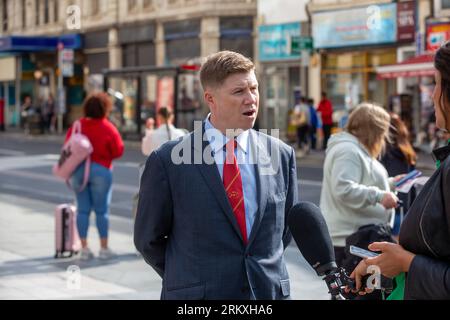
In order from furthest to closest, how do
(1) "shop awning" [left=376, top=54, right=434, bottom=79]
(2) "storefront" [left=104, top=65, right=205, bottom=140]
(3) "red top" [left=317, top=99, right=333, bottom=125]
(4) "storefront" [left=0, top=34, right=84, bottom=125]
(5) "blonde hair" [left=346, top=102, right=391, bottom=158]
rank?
(4) "storefront" [left=0, top=34, right=84, bottom=125], (2) "storefront" [left=104, top=65, right=205, bottom=140], (3) "red top" [left=317, top=99, right=333, bottom=125], (1) "shop awning" [left=376, top=54, right=434, bottom=79], (5) "blonde hair" [left=346, top=102, right=391, bottom=158]

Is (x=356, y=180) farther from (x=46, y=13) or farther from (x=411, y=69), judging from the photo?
(x=46, y=13)

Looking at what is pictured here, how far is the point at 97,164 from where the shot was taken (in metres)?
10.2

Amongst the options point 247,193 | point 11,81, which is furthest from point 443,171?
point 11,81

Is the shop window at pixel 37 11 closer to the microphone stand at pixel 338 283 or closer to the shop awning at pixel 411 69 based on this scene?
the shop awning at pixel 411 69

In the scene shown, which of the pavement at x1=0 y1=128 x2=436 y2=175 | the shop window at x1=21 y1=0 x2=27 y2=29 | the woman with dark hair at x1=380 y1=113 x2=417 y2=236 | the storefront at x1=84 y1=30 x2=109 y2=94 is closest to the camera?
the woman with dark hair at x1=380 y1=113 x2=417 y2=236

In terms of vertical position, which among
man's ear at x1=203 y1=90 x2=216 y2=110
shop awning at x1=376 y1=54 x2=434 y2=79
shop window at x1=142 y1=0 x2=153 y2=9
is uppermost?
shop window at x1=142 y1=0 x2=153 y2=9

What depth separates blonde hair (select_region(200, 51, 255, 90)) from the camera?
3834 mm

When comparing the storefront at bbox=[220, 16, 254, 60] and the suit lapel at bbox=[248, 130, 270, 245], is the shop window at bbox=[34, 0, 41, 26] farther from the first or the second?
the suit lapel at bbox=[248, 130, 270, 245]

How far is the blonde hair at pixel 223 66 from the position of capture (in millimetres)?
3834

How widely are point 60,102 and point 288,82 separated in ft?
34.5

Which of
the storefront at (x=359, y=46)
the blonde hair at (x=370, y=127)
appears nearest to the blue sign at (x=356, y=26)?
the storefront at (x=359, y=46)

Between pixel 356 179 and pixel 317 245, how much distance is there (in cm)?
310

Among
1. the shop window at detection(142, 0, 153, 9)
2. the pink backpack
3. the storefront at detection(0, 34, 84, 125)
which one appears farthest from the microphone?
the storefront at detection(0, 34, 84, 125)

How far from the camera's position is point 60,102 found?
3834 cm
